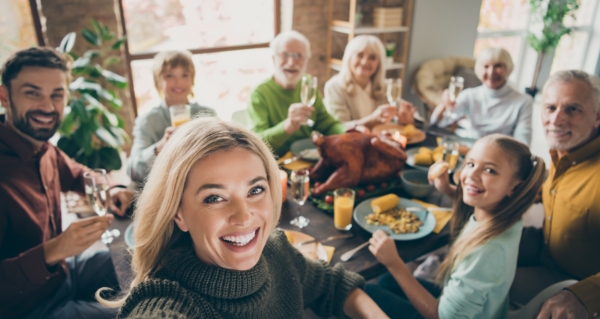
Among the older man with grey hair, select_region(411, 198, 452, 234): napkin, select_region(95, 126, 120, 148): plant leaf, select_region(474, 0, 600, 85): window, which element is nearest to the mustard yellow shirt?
select_region(411, 198, 452, 234): napkin

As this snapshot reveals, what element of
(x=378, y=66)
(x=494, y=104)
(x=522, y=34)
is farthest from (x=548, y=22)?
(x=378, y=66)

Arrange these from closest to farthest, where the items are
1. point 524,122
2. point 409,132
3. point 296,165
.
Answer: point 296,165, point 409,132, point 524,122

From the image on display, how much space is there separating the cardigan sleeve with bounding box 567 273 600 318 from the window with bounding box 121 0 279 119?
11.1 feet

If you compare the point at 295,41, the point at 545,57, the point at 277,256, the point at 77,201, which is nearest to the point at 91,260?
the point at 77,201

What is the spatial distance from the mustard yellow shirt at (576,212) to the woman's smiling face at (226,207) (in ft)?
4.50

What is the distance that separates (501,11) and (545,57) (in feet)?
3.50

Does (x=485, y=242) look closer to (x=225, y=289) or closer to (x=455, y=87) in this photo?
(x=225, y=289)

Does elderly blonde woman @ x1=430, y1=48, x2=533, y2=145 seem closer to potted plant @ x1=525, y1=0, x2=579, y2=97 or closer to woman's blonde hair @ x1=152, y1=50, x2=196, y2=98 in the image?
woman's blonde hair @ x1=152, y1=50, x2=196, y2=98

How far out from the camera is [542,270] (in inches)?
68.7

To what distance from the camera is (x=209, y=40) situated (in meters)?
4.02

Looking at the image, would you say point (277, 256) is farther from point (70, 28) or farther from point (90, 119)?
point (70, 28)

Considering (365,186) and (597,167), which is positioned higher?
(597,167)

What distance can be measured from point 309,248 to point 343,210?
0.21 m

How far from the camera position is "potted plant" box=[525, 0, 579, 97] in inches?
203
